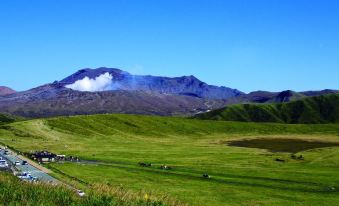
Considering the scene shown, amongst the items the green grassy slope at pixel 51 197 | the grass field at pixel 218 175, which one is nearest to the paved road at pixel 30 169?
the grass field at pixel 218 175

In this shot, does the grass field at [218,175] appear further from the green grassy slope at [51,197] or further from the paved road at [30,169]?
the green grassy slope at [51,197]

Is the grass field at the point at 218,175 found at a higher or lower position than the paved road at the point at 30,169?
lower

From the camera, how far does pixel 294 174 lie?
107 metres

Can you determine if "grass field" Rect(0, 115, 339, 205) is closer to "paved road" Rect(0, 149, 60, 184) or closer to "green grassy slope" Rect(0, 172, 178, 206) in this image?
"paved road" Rect(0, 149, 60, 184)

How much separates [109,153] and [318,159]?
6331 cm

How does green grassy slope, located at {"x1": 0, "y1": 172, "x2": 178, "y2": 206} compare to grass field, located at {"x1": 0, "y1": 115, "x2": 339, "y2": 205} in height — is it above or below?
above

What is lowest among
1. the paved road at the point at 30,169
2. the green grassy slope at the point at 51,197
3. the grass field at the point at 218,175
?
the grass field at the point at 218,175

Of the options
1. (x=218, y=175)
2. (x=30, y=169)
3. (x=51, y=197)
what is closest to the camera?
(x=51, y=197)

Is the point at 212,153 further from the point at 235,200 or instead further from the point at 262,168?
the point at 235,200

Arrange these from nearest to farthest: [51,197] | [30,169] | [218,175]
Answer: [51,197] → [218,175] → [30,169]

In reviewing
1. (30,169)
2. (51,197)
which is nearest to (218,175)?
(30,169)

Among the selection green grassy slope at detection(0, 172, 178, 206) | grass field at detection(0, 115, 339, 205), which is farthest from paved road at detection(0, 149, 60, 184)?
green grassy slope at detection(0, 172, 178, 206)

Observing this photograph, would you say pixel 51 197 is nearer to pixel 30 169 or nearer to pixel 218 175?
pixel 218 175

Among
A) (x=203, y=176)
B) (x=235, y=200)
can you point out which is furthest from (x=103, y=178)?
(x=235, y=200)
